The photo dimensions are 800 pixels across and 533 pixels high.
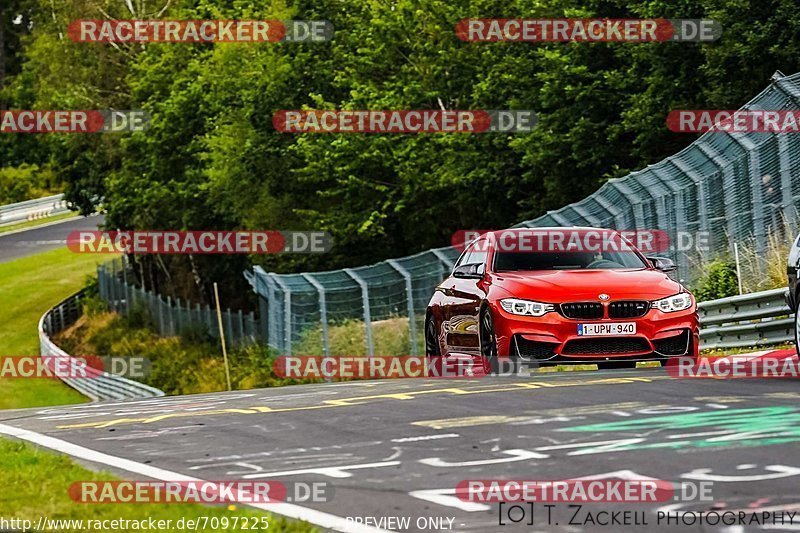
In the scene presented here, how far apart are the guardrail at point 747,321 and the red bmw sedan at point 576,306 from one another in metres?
2.54

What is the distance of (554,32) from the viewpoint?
42719 millimetres

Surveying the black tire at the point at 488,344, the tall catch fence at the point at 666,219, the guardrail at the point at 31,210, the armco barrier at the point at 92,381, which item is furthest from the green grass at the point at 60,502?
the guardrail at the point at 31,210

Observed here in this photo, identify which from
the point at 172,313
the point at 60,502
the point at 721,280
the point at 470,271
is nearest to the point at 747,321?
the point at 721,280

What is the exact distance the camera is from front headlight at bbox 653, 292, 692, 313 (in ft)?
52.3

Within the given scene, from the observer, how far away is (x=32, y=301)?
230 ft

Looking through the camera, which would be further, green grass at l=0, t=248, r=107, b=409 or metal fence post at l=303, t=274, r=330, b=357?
green grass at l=0, t=248, r=107, b=409

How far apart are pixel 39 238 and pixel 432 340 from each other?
69.3 m

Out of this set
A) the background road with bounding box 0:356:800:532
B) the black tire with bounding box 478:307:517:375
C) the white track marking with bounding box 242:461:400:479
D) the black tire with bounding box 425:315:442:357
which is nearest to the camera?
the background road with bounding box 0:356:800:532

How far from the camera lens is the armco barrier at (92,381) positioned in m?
41.0

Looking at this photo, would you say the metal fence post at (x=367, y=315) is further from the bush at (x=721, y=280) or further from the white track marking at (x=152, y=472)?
the white track marking at (x=152, y=472)

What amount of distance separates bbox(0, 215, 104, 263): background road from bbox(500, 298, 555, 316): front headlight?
6631cm

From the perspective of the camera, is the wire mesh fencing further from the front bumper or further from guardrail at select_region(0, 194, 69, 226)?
the front bumper

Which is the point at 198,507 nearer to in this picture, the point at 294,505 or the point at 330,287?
→ the point at 294,505

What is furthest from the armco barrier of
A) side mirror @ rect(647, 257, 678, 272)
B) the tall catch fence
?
side mirror @ rect(647, 257, 678, 272)
